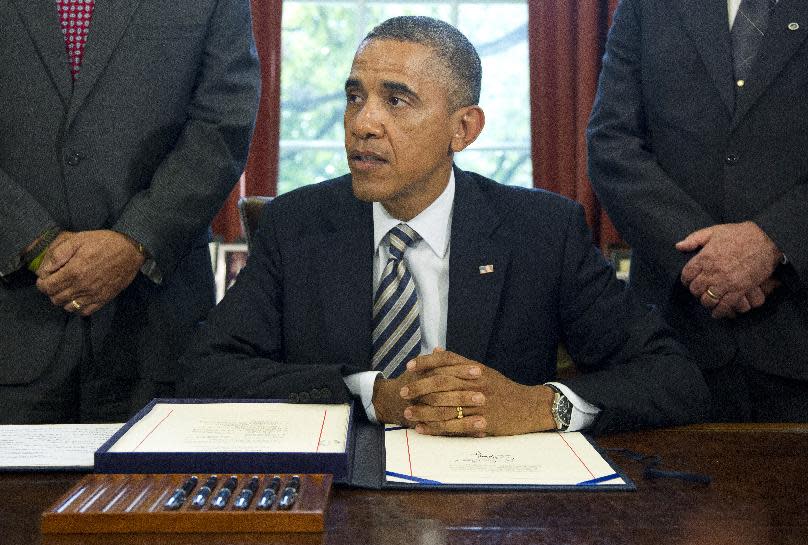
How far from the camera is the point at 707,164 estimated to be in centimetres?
228

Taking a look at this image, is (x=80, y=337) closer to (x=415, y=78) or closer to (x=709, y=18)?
(x=415, y=78)

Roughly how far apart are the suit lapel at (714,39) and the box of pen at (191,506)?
5.11ft

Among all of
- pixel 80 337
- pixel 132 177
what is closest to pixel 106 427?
pixel 80 337

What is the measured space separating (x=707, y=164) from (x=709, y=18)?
1.22 feet

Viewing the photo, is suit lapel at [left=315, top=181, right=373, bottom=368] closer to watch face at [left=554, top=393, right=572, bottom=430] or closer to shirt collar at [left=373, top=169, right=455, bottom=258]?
shirt collar at [left=373, top=169, right=455, bottom=258]

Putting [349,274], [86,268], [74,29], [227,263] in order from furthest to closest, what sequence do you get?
[227,263] < [74,29] < [349,274] < [86,268]

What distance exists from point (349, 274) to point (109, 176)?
2.14 feet

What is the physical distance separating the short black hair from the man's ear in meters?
0.02

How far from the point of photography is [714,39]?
2.27 meters

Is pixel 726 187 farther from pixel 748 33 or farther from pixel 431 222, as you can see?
pixel 431 222

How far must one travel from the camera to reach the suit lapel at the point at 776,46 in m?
2.19

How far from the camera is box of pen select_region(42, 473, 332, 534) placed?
110 cm

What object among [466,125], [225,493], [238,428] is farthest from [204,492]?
[466,125]

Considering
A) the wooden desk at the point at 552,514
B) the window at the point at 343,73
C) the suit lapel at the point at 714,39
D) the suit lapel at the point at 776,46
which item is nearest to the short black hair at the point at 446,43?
the suit lapel at the point at 714,39
